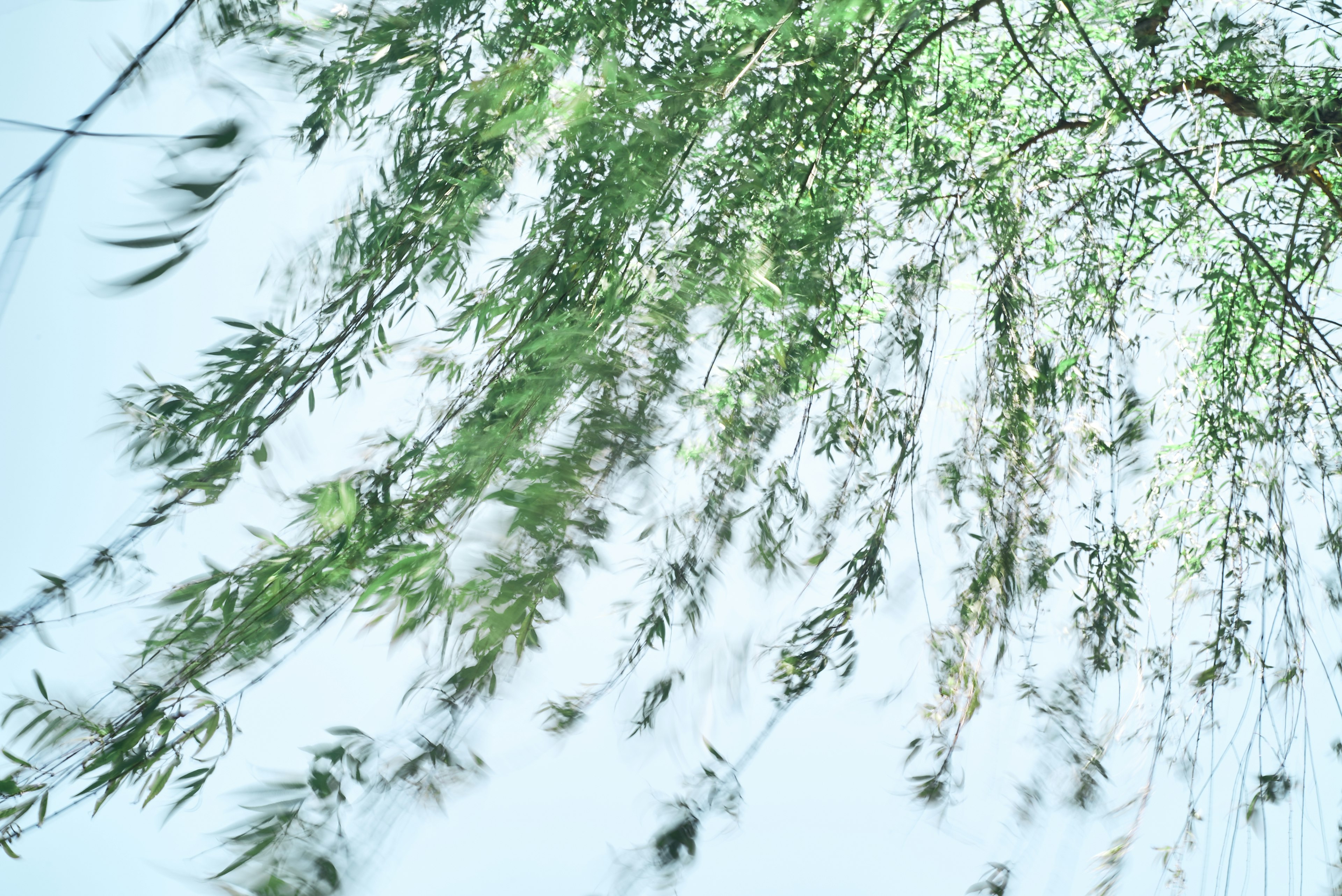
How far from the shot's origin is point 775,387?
48.8 inches

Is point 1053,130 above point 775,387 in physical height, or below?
above

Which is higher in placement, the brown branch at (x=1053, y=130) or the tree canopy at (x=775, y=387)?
the brown branch at (x=1053, y=130)

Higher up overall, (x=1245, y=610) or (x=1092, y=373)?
(x=1092, y=373)

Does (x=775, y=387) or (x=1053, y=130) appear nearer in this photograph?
(x=775, y=387)

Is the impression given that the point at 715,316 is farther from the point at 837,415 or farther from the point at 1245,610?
the point at 1245,610

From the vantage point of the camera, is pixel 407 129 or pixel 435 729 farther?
pixel 407 129

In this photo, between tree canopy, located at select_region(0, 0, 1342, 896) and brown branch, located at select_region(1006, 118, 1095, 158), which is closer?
tree canopy, located at select_region(0, 0, 1342, 896)

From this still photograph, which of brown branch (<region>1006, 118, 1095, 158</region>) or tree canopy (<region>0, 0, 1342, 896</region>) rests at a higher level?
brown branch (<region>1006, 118, 1095, 158</region>)

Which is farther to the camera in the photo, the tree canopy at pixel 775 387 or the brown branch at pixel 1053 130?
the brown branch at pixel 1053 130

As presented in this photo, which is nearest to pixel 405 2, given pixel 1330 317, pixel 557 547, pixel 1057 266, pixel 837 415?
pixel 557 547

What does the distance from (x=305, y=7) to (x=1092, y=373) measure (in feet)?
4.05

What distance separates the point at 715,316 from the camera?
3.19 ft

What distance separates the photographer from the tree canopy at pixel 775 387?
2.35ft

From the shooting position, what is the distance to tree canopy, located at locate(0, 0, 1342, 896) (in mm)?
715
